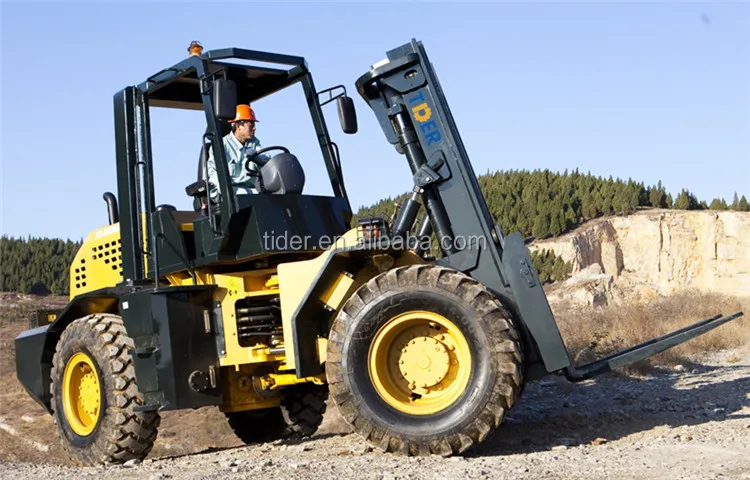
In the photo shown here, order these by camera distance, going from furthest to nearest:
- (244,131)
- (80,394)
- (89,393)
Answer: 1. (80,394)
2. (89,393)
3. (244,131)

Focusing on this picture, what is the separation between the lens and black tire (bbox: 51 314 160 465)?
306 inches

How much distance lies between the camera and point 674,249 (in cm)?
2988

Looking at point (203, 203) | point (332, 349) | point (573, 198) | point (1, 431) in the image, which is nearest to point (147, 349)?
point (203, 203)

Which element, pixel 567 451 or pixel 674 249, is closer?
pixel 567 451

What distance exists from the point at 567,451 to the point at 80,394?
4542 mm

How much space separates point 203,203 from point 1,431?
21.4 ft

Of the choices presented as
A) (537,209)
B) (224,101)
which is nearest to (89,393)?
(224,101)

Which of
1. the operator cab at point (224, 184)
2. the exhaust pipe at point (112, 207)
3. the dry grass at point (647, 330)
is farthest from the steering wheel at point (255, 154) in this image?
the dry grass at point (647, 330)

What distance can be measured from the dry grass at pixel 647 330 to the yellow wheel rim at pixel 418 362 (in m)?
5.92

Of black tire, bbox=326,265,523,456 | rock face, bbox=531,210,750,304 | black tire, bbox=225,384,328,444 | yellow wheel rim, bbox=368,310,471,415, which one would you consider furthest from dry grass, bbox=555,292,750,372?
rock face, bbox=531,210,750,304

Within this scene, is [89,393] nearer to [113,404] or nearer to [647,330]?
[113,404]

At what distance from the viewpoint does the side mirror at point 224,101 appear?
6.93m

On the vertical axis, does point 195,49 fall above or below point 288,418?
above

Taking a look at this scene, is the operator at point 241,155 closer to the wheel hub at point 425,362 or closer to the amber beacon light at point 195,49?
the amber beacon light at point 195,49
